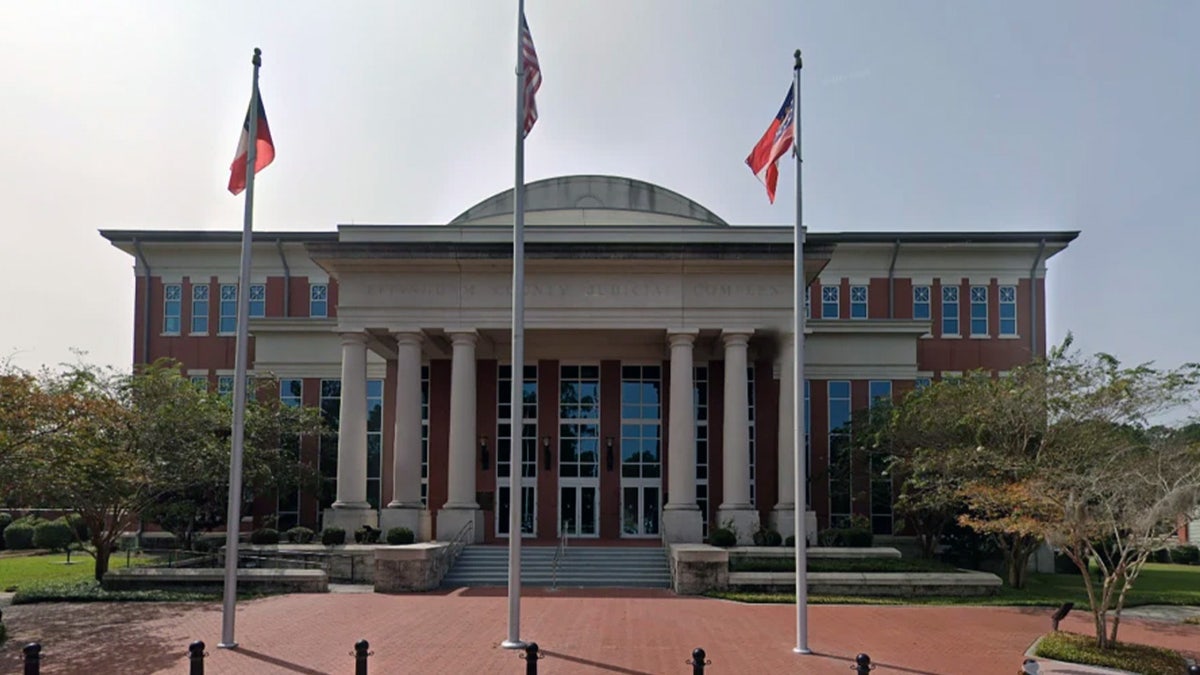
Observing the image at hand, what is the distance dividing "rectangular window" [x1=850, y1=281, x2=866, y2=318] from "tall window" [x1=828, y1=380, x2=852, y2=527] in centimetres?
627

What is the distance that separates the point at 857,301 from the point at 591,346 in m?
14.8

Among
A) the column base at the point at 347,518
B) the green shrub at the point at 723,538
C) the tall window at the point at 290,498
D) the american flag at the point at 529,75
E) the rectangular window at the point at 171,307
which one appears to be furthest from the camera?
the rectangular window at the point at 171,307

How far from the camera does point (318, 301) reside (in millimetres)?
46156

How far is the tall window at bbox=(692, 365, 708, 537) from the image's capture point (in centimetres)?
3866

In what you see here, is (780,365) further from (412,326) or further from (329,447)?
(329,447)

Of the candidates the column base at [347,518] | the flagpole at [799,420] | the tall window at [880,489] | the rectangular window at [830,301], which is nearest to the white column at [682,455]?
the tall window at [880,489]

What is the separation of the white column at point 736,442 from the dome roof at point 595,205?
12.0 metres

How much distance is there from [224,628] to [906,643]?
39.3 ft

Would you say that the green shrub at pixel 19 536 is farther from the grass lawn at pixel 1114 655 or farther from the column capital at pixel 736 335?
the grass lawn at pixel 1114 655

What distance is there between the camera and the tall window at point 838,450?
37625 millimetres

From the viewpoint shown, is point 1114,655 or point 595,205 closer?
point 1114,655

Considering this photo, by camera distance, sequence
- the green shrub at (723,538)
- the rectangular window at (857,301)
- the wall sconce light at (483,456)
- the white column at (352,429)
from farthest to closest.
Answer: the rectangular window at (857,301), the wall sconce light at (483,456), the white column at (352,429), the green shrub at (723,538)

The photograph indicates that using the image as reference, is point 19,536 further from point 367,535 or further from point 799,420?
point 799,420

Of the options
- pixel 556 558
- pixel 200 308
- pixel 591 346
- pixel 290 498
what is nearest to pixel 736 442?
pixel 591 346
